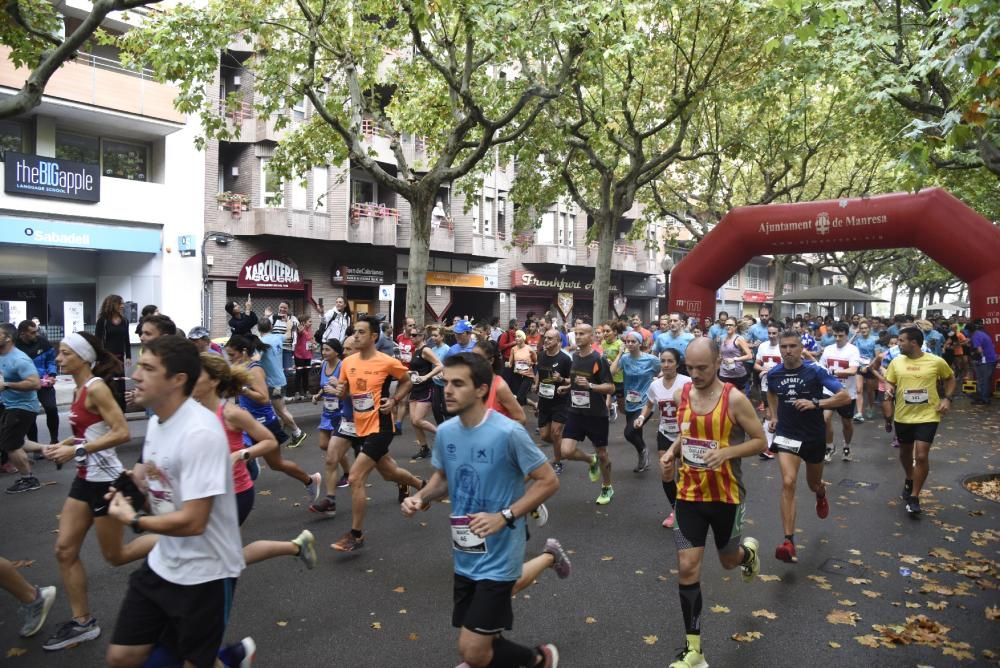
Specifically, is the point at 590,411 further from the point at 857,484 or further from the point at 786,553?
the point at 857,484

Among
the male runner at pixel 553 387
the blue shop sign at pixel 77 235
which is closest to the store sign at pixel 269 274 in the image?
the blue shop sign at pixel 77 235

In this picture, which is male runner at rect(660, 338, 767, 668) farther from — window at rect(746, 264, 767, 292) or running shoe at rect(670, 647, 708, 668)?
window at rect(746, 264, 767, 292)

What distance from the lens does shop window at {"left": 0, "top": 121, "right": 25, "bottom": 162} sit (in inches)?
669

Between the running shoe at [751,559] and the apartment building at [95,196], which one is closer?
the running shoe at [751,559]

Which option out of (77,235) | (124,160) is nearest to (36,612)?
(77,235)

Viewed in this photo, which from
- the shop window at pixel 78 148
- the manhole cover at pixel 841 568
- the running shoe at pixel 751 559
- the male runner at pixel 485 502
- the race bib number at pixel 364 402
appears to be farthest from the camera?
the shop window at pixel 78 148

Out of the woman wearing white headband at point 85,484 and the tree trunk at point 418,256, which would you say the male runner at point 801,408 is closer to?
the woman wearing white headband at point 85,484

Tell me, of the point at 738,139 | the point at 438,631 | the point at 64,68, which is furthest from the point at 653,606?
the point at 64,68

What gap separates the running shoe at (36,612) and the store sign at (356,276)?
20783mm

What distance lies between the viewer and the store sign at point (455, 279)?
2888 cm

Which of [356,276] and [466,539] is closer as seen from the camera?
[466,539]

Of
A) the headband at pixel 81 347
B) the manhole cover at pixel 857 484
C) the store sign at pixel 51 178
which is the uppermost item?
the store sign at pixel 51 178

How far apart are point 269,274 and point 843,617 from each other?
2054cm

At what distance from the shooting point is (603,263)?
62.6ft
